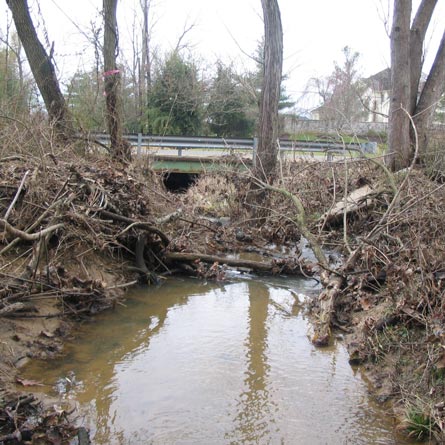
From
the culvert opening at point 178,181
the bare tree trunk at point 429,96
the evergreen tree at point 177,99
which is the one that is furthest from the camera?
the evergreen tree at point 177,99

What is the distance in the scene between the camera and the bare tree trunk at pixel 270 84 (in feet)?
40.1

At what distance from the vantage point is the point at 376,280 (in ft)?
20.7

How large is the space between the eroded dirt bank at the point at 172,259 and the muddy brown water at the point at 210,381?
25 cm

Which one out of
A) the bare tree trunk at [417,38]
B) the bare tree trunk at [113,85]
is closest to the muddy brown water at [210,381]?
the bare tree trunk at [113,85]

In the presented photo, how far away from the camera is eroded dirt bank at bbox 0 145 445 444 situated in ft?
14.4

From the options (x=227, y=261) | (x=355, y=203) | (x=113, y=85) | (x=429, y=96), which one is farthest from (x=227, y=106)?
(x=227, y=261)

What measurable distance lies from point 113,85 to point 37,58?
5.46 feet

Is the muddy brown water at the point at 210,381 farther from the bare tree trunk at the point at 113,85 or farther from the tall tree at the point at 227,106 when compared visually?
the tall tree at the point at 227,106

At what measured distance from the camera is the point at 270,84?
41.1 ft

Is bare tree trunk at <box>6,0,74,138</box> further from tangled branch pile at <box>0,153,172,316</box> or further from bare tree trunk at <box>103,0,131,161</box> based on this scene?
tangled branch pile at <box>0,153,172,316</box>

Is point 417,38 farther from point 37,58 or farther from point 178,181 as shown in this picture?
point 178,181

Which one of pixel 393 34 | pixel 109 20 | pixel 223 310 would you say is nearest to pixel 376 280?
pixel 223 310

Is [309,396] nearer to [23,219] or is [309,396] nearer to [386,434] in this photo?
[386,434]

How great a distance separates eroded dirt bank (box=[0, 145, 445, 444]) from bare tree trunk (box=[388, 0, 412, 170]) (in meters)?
0.86
